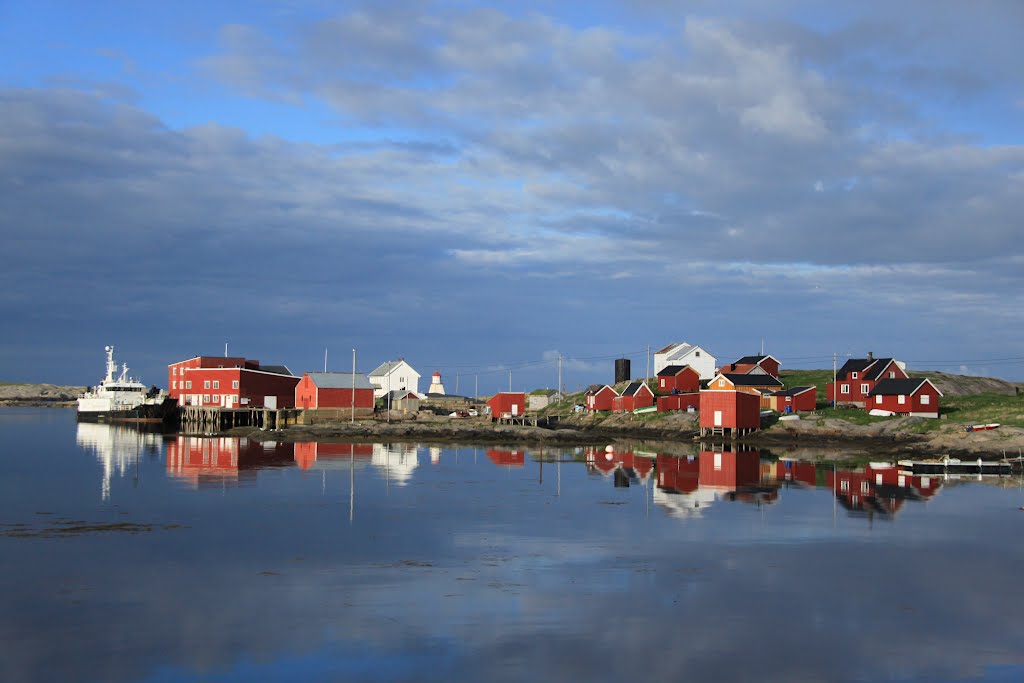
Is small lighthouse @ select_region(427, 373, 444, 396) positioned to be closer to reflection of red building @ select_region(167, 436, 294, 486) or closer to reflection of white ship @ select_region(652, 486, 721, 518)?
reflection of red building @ select_region(167, 436, 294, 486)

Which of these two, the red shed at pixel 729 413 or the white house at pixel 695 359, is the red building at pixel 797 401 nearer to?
the red shed at pixel 729 413

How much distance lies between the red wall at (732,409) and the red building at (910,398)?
10364 mm

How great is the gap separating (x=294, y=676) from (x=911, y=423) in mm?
63480

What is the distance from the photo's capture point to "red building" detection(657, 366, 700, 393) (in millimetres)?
99000

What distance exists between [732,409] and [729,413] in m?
0.44

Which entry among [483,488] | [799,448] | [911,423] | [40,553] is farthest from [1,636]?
[911,423]

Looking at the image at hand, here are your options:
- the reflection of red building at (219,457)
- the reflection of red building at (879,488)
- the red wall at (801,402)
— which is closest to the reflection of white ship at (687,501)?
the reflection of red building at (879,488)

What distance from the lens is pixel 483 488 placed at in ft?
133

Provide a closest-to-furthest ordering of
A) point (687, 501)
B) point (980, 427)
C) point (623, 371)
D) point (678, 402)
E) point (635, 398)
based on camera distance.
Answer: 1. point (687, 501)
2. point (980, 427)
3. point (678, 402)
4. point (635, 398)
5. point (623, 371)

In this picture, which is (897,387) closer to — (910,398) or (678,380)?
(910,398)

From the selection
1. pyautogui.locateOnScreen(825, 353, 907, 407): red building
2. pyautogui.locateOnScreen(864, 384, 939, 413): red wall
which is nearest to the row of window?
pyautogui.locateOnScreen(825, 353, 907, 407): red building

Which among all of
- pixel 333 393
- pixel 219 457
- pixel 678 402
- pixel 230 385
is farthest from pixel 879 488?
pixel 230 385

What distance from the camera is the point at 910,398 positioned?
72500 mm

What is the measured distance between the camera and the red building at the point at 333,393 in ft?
302
